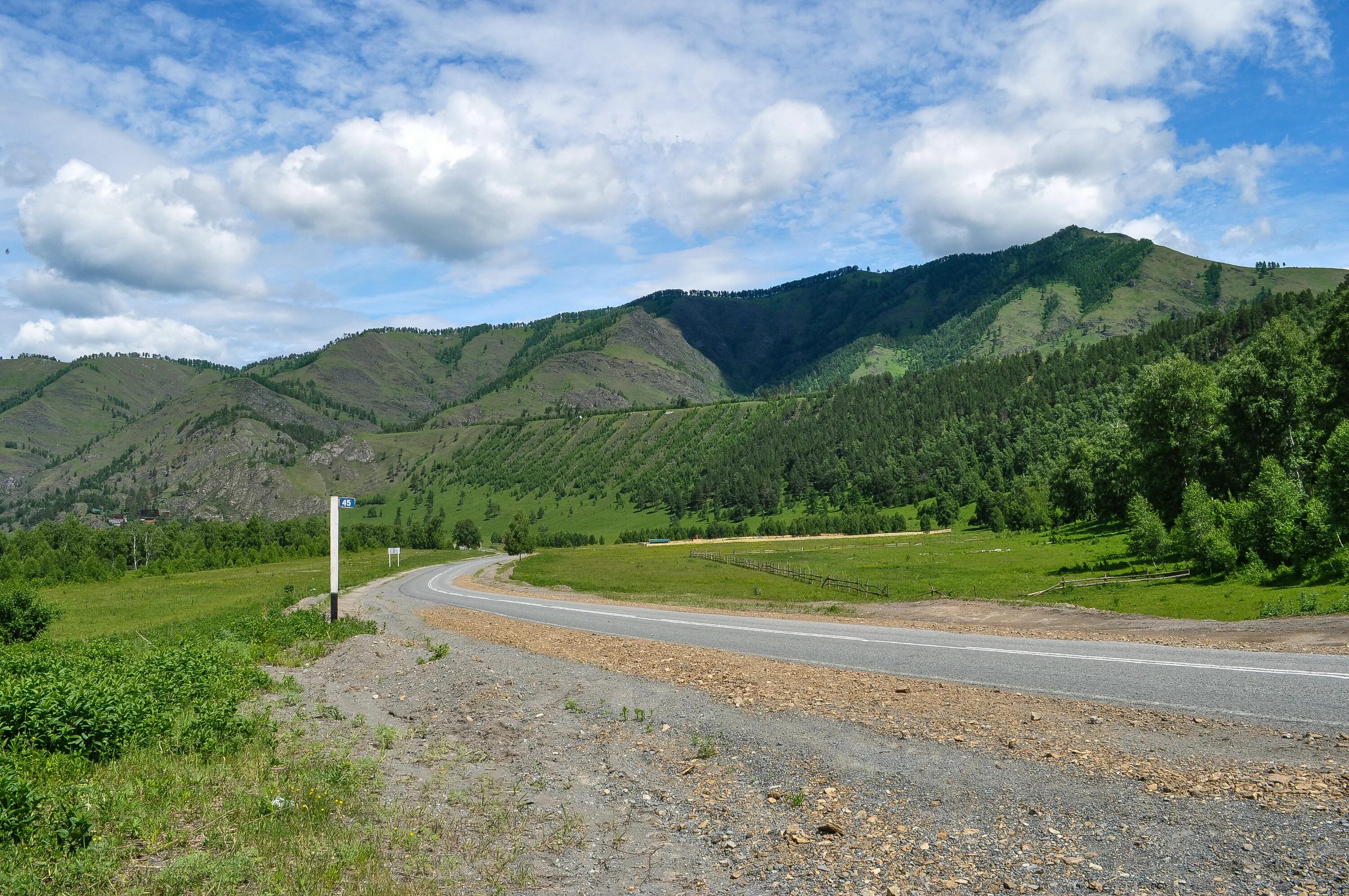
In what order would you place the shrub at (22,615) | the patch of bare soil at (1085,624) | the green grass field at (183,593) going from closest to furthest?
the patch of bare soil at (1085,624), the shrub at (22,615), the green grass field at (183,593)

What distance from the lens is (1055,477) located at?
407 ft

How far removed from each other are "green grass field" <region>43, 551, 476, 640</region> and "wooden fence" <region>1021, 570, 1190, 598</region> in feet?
154

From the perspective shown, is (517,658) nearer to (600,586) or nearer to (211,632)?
(211,632)

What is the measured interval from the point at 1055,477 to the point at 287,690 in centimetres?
12891

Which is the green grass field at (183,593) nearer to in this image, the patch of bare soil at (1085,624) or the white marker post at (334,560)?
the white marker post at (334,560)

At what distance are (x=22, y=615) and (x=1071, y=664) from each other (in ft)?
152

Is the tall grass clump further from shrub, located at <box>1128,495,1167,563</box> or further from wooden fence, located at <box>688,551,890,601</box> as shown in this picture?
shrub, located at <box>1128,495,1167,563</box>

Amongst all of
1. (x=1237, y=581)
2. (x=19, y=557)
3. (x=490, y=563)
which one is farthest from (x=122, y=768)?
(x=19, y=557)

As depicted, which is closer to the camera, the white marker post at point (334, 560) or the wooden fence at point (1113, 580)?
the white marker post at point (334, 560)

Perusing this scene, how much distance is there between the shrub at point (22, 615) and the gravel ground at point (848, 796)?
112 feet

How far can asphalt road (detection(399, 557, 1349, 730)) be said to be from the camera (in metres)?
11.0

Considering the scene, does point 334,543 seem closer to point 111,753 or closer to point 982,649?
point 111,753

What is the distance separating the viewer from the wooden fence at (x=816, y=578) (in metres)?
48.8

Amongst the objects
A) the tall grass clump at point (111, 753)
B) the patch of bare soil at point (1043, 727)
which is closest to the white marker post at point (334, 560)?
the tall grass clump at point (111, 753)
